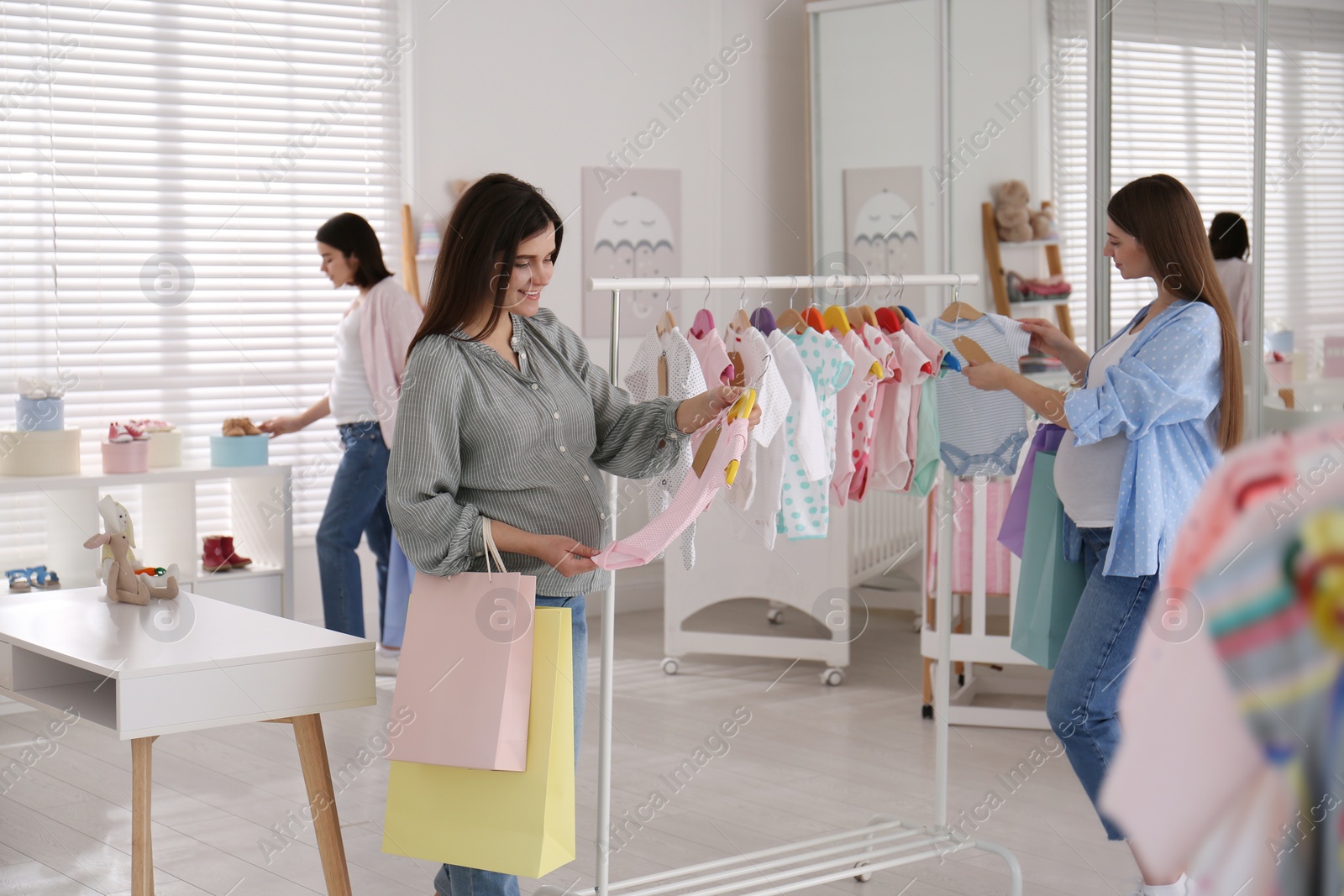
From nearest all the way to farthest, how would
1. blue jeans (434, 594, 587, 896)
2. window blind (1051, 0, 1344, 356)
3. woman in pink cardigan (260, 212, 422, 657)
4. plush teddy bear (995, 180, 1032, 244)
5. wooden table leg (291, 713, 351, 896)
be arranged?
1. blue jeans (434, 594, 587, 896)
2. wooden table leg (291, 713, 351, 896)
3. window blind (1051, 0, 1344, 356)
4. woman in pink cardigan (260, 212, 422, 657)
5. plush teddy bear (995, 180, 1032, 244)

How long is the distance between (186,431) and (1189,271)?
3553 mm

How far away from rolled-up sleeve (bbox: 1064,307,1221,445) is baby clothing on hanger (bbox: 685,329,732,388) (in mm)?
618

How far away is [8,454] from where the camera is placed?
153 inches

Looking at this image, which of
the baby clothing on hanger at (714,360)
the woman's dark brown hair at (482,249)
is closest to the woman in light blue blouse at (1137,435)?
the baby clothing on hanger at (714,360)

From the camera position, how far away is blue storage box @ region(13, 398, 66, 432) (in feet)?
13.0

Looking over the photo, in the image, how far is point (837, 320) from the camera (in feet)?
8.31

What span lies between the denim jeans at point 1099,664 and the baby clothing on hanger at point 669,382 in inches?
27.5

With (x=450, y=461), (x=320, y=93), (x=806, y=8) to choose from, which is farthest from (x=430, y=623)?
(x=806, y=8)

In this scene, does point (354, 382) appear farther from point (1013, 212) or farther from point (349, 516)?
point (1013, 212)

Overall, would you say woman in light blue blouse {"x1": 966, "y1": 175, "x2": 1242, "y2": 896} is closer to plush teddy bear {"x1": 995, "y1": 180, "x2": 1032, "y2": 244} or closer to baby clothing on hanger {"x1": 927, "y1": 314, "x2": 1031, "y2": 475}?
baby clothing on hanger {"x1": 927, "y1": 314, "x2": 1031, "y2": 475}

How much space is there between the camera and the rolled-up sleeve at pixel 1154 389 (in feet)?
7.05

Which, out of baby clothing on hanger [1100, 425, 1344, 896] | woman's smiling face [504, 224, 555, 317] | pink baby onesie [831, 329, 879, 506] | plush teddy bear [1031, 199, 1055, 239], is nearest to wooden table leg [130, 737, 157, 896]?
woman's smiling face [504, 224, 555, 317]

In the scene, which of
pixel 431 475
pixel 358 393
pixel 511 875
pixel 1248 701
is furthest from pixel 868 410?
pixel 358 393

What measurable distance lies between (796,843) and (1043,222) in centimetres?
277
